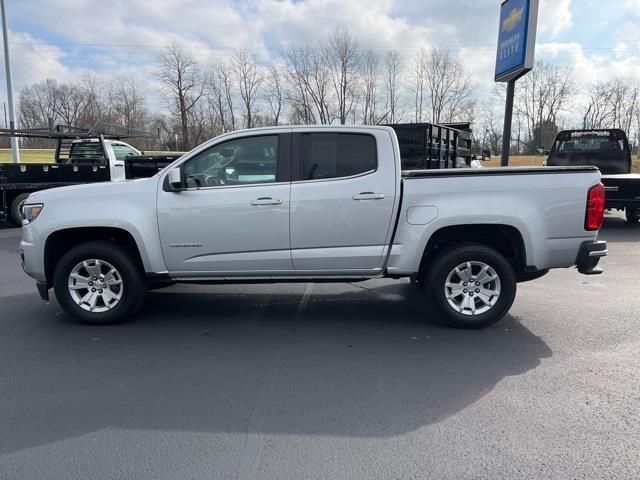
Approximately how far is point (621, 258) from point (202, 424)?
8167mm

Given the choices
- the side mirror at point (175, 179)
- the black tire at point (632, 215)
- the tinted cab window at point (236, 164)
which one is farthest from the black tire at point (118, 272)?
the black tire at point (632, 215)

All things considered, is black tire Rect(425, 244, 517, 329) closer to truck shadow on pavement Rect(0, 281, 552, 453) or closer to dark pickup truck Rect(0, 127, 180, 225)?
truck shadow on pavement Rect(0, 281, 552, 453)

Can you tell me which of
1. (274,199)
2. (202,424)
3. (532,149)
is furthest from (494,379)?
(532,149)

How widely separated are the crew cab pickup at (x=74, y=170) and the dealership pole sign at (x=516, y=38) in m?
8.13

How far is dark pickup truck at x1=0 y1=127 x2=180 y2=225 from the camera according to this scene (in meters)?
10.7

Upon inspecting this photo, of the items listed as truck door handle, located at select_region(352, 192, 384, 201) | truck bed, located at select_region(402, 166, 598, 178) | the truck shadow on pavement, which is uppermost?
truck bed, located at select_region(402, 166, 598, 178)

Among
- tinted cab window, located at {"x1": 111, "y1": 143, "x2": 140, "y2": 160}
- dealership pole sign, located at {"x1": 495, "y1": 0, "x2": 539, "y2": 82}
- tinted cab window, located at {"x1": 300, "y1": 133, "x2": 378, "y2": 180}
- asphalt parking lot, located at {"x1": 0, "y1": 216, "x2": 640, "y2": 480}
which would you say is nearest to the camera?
asphalt parking lot, located at {"x1": 0, "y1": 216, "x2": 640, "y2": 480}

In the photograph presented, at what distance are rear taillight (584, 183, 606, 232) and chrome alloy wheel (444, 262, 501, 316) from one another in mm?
1003

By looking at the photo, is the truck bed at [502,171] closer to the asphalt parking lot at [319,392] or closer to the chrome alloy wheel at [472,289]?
the chrome alloy wheel at [472,289]

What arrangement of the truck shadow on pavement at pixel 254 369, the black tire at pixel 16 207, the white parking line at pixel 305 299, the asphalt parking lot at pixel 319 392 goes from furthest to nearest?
the black tire at pixel 16 207
the white parking line at pixel 305 299
the truck shadow on pavement at pixel 254 369
the asphalt parking lot at pixel 319 392

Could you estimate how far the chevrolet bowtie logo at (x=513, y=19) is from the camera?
Result: 1176 centimetres

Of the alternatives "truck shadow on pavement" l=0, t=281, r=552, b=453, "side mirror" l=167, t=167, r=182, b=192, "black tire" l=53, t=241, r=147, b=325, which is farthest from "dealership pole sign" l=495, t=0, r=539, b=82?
"black tire" l=53, t=241, r=147, b=325

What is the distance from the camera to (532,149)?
238 feet

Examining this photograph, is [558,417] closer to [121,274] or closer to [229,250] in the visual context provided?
[229,250]
